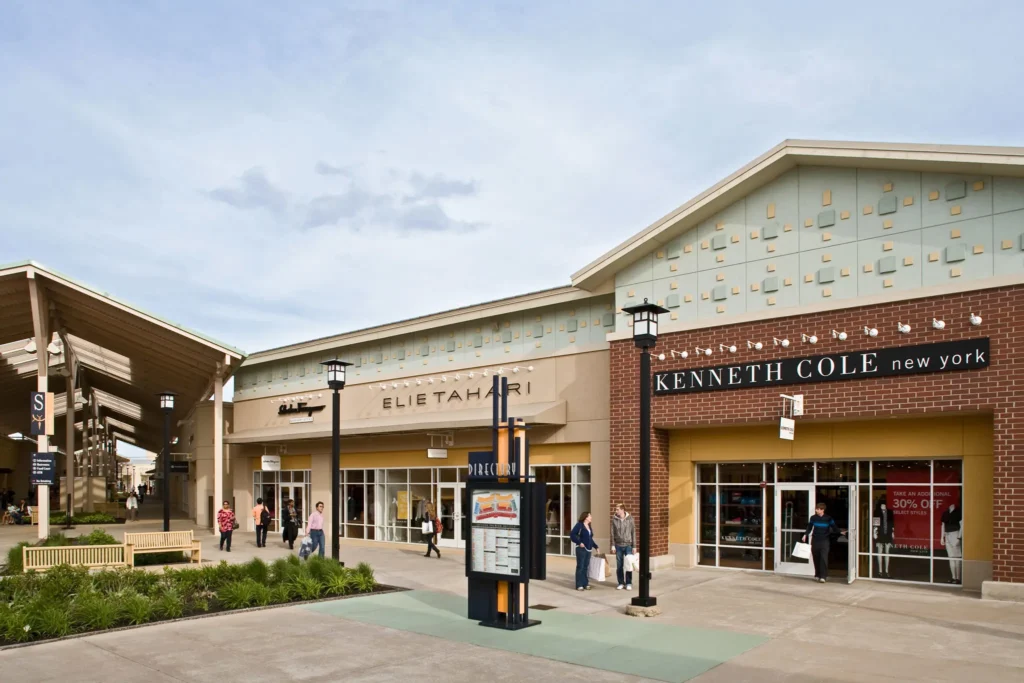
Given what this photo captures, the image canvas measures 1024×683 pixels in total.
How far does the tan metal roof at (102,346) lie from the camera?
26.9 metres

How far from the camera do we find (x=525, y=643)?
11.3m

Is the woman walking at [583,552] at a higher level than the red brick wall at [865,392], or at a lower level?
lower

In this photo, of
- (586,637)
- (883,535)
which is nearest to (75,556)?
(586,637)

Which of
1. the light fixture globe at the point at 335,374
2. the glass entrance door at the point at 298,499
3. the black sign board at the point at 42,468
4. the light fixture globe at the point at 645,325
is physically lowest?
the glass entrance door at the point at 298,499

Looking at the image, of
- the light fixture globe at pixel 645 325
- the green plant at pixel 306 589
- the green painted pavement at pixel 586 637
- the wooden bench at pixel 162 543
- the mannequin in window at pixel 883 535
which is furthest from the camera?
the wooden bench at pixel 162 543

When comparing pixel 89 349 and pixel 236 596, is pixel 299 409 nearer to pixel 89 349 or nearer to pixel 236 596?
pixel 89 349

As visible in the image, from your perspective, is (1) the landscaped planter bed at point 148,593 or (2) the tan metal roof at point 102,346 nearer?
(1) the landscaped planter bed at point 148,593

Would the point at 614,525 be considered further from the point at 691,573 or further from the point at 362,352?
the point at 362,352

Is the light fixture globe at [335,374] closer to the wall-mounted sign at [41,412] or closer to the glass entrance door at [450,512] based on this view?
the glass entrance door at [450,512]

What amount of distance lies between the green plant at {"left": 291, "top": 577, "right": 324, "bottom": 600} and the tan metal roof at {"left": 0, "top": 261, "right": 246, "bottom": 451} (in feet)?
52.2

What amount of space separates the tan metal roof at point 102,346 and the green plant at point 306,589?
52.2 feet

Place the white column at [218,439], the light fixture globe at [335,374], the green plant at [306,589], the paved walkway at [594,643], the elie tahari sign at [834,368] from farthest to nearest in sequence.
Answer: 1. the white column at [218,439]
2. the light fixture globe at [335,374]
3. the green plant at [306,589]
4. the elie tahari sign at [834,368]
5. the paved walkway at [594,643]

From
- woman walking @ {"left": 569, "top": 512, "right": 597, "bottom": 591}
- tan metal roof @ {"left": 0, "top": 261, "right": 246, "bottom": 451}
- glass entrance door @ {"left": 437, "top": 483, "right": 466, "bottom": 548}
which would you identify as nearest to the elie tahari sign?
woman walking @ {"left": 569, "top": 512, "right": 597, "bottom": 591}

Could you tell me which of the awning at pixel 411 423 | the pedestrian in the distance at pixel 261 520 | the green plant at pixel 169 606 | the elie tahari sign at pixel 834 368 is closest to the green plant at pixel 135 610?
the green plant at pixel 169 606
